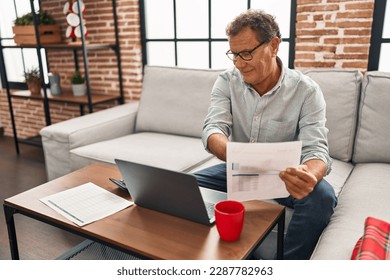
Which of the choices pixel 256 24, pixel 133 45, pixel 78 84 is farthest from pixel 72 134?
pixel 256 24

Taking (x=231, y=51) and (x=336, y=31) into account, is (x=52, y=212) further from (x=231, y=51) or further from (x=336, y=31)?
(x=336, y=31)

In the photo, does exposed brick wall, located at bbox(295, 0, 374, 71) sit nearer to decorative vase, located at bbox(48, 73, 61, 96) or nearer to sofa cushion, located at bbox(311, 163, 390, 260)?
sofa cushion, located at bbox(311, 163, 390, 260)

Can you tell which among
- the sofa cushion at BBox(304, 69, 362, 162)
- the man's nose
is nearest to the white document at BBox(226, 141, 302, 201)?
the man's nose

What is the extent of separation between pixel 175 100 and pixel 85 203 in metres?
1.35

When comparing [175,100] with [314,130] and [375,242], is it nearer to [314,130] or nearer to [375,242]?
[314,130]

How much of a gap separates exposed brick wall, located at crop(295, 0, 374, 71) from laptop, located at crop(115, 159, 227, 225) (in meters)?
1.51

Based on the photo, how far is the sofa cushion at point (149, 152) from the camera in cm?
205

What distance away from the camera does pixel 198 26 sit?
2.95 m

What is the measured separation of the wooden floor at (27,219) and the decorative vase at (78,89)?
705 mm

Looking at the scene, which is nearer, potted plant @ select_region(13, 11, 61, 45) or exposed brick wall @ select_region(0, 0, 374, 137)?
exposed brick wall @ select_region(0, 0, 374, 137)

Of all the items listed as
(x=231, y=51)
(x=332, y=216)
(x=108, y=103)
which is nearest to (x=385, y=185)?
(x=332, y=216)

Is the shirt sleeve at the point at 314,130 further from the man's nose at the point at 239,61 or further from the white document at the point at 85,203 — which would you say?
the white document at the point at 85,203

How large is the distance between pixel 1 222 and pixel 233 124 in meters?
1.59

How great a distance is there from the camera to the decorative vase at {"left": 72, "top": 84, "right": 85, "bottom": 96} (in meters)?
3.21
